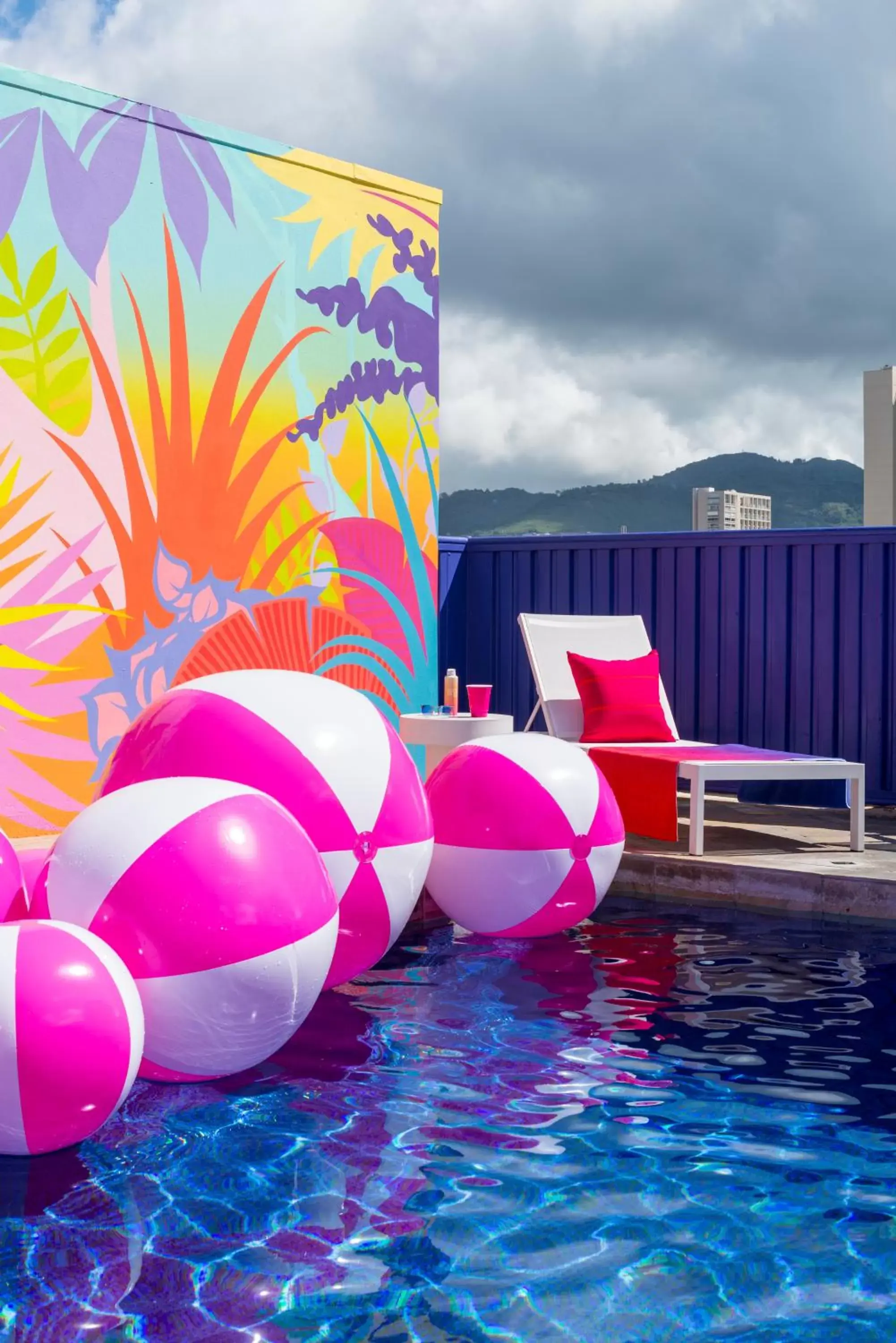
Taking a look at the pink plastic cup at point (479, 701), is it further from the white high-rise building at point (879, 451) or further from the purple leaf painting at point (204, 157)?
the white high-rise building at point (879, 451)

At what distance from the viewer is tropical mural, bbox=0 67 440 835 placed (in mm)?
6043

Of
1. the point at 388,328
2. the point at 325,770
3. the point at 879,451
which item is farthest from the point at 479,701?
the point at 879,451

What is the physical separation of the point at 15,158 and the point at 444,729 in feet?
10.3

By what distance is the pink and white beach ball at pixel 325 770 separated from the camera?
13.0 feet

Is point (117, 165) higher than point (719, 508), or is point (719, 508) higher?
point (117, 165)

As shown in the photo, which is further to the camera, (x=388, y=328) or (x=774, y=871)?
(x=388, y=328)

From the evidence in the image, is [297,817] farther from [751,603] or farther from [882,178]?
[882,178]

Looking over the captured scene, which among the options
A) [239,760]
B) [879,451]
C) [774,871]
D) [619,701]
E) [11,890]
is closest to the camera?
[11,890]

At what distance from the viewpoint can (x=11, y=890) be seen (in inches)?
147

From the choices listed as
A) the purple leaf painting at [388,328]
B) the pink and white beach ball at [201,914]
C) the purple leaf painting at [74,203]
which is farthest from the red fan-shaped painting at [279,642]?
the pink and white beach ball at [201,914]

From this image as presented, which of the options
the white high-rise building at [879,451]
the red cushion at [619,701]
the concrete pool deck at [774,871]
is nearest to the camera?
the concrete pool deck at [774,871]

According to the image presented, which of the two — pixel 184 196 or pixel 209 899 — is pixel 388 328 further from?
pixel 209 899

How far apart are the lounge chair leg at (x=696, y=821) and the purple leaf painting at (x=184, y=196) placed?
352cm

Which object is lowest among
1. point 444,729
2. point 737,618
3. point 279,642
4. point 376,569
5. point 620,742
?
point 620,742
